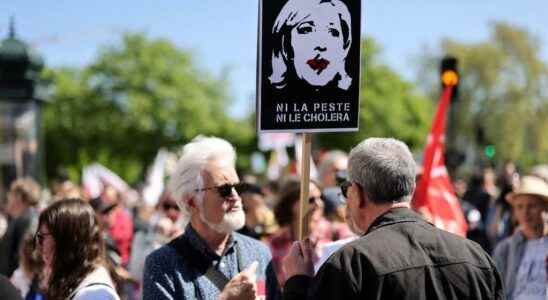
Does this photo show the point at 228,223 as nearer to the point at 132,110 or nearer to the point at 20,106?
the point at 20,106

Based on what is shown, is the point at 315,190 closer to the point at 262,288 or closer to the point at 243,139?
the point at 262,288

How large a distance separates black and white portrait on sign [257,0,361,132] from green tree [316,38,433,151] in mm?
57105

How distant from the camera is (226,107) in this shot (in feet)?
210

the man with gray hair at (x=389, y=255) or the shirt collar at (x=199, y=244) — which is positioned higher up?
the man with gray hair at (x=389, y=255)

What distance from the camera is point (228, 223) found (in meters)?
3.87

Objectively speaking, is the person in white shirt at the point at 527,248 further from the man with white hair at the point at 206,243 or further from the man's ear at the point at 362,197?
the man's ear at the point at 362,197

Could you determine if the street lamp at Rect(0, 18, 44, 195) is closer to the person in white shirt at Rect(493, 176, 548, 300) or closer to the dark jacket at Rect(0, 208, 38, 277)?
the dark jacket at Rect(0, 208, 38, 277)

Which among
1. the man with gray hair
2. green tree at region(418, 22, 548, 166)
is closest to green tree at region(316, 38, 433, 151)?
green tree at region(418, 22, 548, 166)

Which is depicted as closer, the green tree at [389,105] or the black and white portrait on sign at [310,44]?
the black and white portrait on sign at [310,44]

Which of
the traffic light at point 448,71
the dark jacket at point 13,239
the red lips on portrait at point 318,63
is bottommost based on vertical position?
the dark jacket at point 13,239

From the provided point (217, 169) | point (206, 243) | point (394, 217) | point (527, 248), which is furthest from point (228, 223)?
point (527, 248)

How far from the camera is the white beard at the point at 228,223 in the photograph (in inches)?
152

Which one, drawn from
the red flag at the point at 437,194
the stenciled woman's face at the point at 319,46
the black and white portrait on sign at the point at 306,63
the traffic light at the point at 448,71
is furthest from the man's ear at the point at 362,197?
the traffic light at the point at 448,71

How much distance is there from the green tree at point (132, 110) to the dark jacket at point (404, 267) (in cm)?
5648
